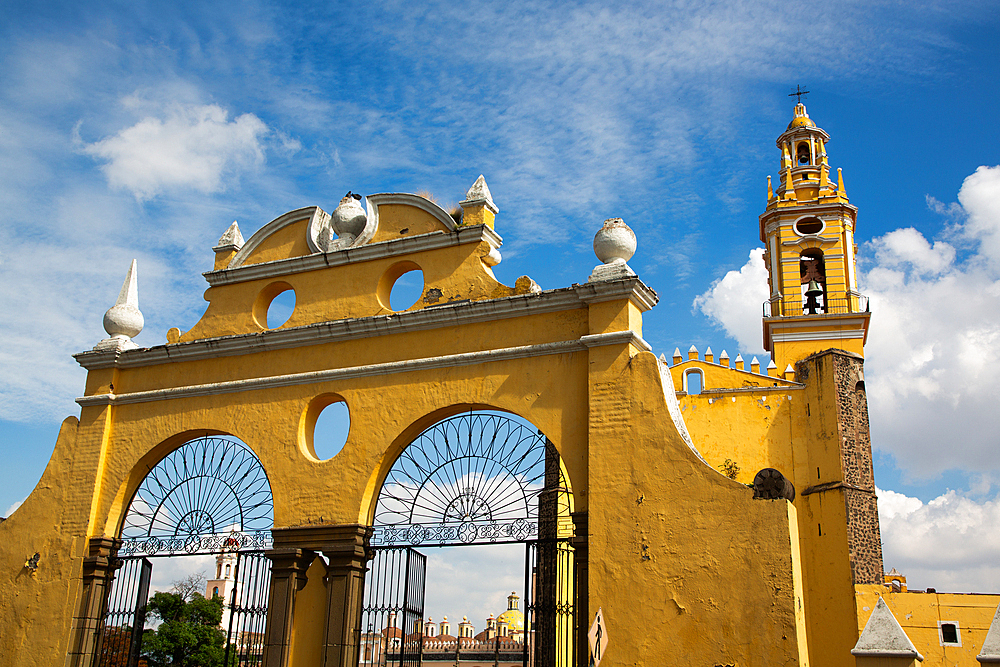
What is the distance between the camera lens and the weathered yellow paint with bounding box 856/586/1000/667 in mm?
18594

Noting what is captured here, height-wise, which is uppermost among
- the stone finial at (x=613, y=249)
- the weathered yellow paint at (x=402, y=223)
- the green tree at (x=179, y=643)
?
the weathered yellow paint at (x=402, y=223)

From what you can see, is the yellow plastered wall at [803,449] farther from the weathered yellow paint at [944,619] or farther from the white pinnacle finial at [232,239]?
the white pinnacle finial at [232,239]

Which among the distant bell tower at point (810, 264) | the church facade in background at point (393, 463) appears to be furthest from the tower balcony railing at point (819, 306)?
the church facade in background at point (393, 463)

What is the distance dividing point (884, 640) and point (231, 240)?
354 inches

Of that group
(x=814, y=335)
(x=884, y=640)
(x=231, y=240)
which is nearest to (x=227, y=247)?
(x=231, y=240)

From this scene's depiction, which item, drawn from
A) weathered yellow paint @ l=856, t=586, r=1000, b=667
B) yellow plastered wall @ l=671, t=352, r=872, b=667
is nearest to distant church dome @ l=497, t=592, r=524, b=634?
yellow plastered wall @ l=671, t=352, r=872, b=667

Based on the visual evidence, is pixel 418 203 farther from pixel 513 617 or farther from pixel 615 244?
pixel 513 617

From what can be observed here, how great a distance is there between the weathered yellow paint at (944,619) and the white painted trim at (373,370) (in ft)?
42.5

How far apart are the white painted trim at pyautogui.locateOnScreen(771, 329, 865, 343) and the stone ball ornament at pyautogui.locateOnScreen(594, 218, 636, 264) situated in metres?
15.4

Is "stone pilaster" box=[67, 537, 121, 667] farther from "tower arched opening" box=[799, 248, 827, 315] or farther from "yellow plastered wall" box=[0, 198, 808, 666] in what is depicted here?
"tower arched opening" box=[799, 248, 827, 315]

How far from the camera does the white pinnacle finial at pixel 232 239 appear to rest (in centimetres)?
1172

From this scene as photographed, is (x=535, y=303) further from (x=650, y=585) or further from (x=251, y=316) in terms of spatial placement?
(x=251, y=316)

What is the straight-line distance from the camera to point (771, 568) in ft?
24.8

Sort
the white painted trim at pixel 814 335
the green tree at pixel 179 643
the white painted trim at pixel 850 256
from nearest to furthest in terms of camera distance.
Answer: the white painted trim at pixel 814 335 → the white painted trim at pixel 850 256 → the green tree at pixel 179 643
